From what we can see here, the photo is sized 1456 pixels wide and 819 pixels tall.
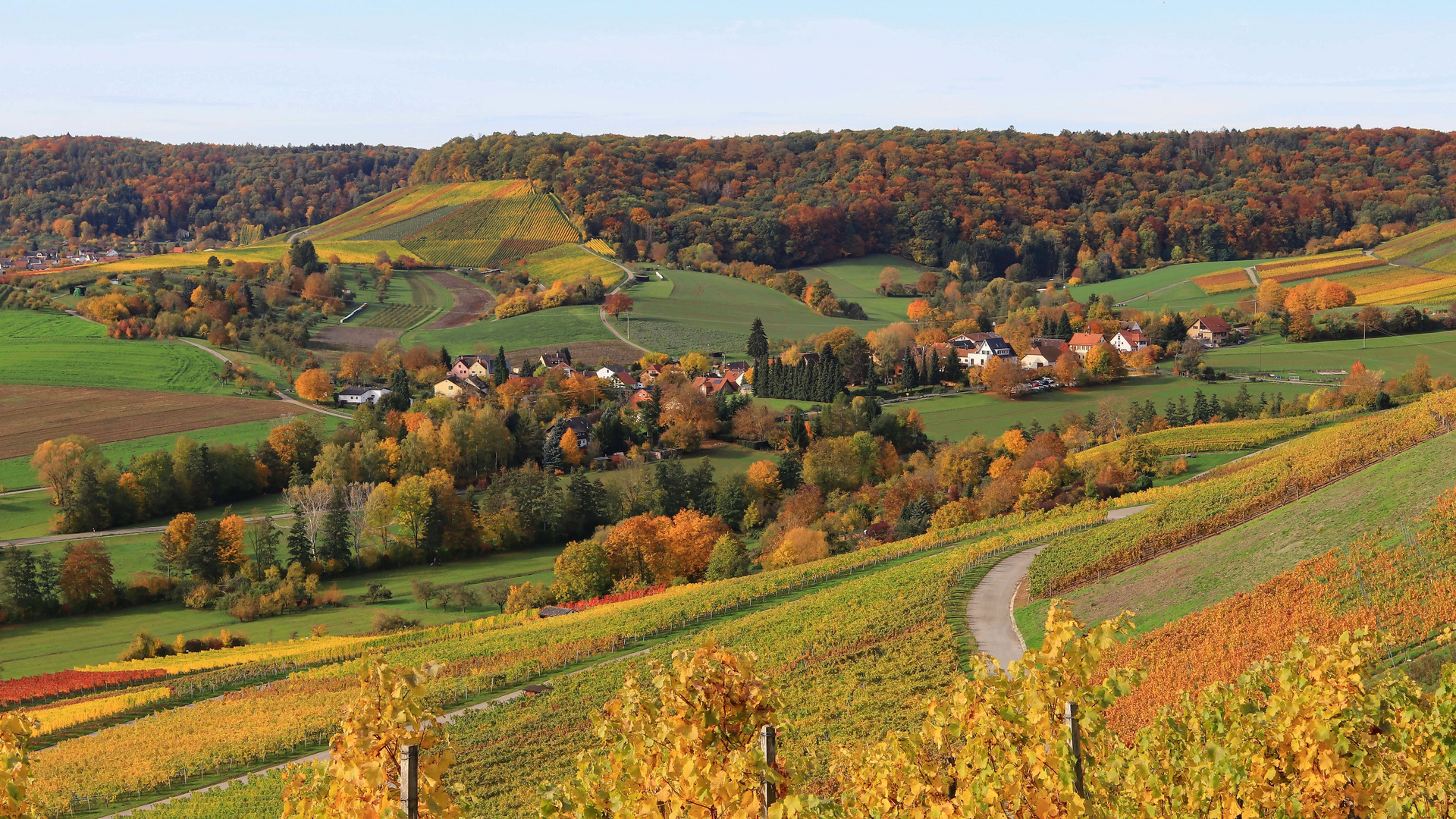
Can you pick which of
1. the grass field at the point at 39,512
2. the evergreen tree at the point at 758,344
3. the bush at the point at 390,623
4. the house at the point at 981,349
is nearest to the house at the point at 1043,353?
the house at the point at 981,349

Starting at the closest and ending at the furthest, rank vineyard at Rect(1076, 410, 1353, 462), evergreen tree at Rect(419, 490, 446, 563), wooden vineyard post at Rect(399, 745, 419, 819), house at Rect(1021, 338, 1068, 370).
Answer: wooden vineyard post at Rect(399, 745, 419, 819)
evergreen tree at Rect(419, 490, 446, 563)
vineyard at Rect(1076, 410, 1353, 462)
house at Rect(1021, 338, 1068, 370)

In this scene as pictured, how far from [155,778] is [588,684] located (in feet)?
40.5

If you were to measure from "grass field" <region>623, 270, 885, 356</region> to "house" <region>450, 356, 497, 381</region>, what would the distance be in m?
16.3

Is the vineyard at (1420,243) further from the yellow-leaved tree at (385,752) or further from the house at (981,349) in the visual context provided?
the yellow-leaved tree at (385,752)

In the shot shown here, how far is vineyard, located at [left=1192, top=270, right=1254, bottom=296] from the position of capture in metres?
124

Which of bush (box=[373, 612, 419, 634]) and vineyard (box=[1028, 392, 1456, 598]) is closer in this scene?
vineyard (box=[1028, 392, 1456, 598])

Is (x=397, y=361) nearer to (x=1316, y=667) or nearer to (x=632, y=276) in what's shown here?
(x=632, y=276)

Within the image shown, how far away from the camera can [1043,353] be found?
9469 cm

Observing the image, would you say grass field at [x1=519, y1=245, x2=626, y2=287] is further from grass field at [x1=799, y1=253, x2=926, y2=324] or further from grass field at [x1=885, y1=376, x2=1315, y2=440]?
grass field at [x1=885, y1=376, x2=1315, y2=440]

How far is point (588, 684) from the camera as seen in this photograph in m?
36.6

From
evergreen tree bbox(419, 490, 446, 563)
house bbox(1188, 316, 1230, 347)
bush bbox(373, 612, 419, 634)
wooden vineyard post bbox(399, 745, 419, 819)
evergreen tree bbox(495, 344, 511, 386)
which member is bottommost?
bush bbox(373, 612, 419, 634)

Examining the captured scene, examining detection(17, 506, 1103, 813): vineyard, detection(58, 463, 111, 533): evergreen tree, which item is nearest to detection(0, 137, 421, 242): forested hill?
detection(58, 463, 111, 533): evergreen tree

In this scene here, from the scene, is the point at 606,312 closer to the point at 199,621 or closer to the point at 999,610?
the point at 199,621

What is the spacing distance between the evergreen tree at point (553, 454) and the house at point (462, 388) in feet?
37.2
